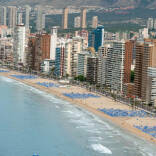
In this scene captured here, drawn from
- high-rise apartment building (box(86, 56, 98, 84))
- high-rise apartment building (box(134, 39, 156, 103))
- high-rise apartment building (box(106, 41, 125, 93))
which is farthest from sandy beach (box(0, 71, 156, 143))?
high-rise apartment building (box(106, 41, 125, 93))

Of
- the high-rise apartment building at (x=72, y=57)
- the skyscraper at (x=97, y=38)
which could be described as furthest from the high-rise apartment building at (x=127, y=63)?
the skyscraper at (x=97, y=38)

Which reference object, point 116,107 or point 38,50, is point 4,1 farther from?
point 116,107

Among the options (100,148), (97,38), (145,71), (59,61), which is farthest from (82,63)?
(100,148)

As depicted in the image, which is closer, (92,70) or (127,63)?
(127,63)

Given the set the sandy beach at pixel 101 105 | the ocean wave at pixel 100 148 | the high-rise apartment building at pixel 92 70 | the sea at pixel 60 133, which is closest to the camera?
the ocean wave at pixel 100 148

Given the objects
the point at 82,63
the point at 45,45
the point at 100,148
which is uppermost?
the point at 45,45

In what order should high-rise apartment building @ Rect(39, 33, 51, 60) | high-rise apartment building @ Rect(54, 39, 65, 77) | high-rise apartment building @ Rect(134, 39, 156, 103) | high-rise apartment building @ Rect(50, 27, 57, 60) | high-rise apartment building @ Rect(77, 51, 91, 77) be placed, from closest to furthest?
1. high-rise apartment building @ Rect(134, 39, 156, 103)
2. high-rise apartment building @ Rect(77, 51, 91, 77)
3. high-rise apartment building @ Rect(54, 39, 65, 77)
4. high-rise apartment building @ Rect(39, 33, 51, 60)
5. high-rise apartment building @ Rect(50, 27, 57, 60)

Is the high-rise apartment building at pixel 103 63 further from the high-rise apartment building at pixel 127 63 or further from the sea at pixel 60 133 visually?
the sea at pixel 60 133

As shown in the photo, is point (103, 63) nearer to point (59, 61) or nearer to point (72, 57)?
point (72, 57)

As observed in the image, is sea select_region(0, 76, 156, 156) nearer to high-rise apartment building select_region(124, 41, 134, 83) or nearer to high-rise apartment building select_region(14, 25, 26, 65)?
high-rise apartment building select_region(124, 41, 134, 83)
